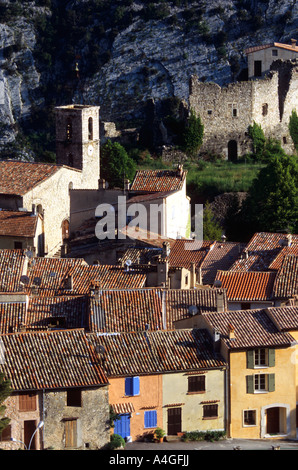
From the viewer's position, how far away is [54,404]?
5619 cm

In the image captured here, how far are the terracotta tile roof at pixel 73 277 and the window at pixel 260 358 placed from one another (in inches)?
401

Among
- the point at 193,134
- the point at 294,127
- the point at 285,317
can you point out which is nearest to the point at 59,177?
the point at 193,134

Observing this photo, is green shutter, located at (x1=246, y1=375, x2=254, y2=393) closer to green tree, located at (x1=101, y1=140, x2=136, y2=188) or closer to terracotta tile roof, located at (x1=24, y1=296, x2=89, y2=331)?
terracotta tile roof, located at (x1=24, y1=296, x2=89, y2=331)

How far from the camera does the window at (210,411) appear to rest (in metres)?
58.9

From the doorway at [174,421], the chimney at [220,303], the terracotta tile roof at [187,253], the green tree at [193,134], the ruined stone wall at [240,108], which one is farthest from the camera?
the ruined stone wall at [240,108]

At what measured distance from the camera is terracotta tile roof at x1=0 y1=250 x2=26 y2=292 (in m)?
68.7

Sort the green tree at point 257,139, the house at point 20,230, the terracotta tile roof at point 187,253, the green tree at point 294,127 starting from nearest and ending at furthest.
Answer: the terracotta tile roof at point 187,253 → the house at point 20,230 → the green tree at point 257,139 → the green tree at point 294,127

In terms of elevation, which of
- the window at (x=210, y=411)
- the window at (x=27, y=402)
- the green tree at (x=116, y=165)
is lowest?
the window at (x=210, y=411)

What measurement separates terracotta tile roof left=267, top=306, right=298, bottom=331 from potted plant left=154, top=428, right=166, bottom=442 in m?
5.76

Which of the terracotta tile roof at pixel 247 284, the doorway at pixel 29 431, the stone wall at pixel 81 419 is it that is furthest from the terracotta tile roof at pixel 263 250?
the doorway at pixel 29 431

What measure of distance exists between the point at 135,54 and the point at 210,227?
30655 millimetres

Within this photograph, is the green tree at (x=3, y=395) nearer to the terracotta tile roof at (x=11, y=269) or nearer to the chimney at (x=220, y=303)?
the chimney at (x=220, y=303)

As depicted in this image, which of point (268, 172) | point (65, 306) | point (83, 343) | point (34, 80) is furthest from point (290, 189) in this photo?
point (34, 80)

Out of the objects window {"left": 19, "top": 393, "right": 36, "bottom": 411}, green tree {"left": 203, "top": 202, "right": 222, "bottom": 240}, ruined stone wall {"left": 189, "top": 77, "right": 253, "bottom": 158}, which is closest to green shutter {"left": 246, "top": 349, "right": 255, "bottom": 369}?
window {"left": 19, "top": 393, "right": 36, "bottom": 411}
